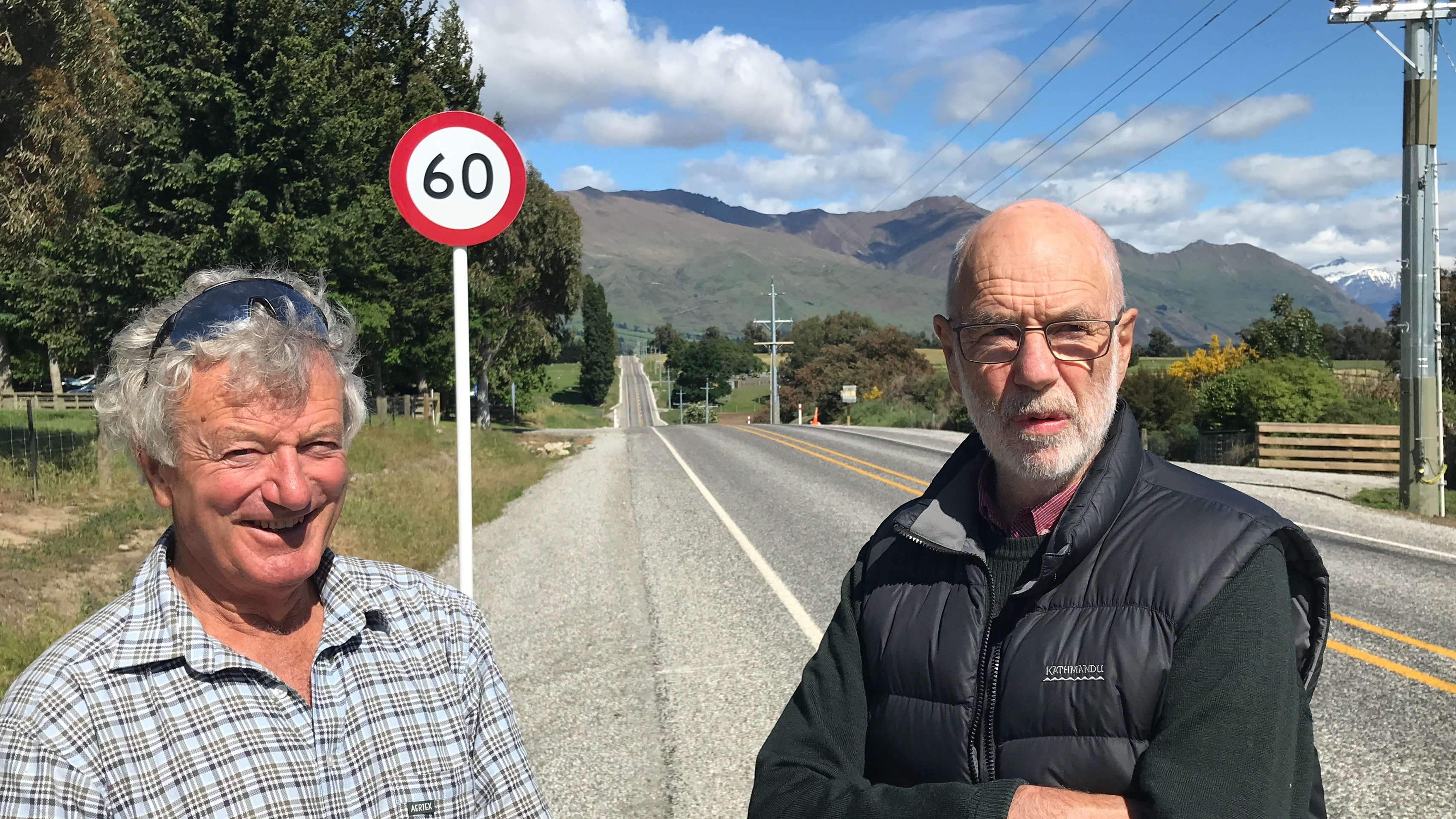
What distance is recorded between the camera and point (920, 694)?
209cm

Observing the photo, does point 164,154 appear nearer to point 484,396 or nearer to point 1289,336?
point 484,396

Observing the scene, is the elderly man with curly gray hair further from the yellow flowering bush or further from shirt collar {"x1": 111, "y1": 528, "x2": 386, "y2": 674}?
the yellow flowering bush

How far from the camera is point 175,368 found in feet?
6.64

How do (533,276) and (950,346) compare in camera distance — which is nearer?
(950,346)

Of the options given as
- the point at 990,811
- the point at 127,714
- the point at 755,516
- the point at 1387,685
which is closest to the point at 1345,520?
the point at 755,516

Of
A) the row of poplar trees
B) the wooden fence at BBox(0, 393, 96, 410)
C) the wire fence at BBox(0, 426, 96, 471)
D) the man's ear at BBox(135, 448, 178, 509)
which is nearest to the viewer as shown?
the man's ear at BBox(135, 448, 178, 509)

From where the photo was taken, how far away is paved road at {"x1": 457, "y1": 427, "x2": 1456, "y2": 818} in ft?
15.9

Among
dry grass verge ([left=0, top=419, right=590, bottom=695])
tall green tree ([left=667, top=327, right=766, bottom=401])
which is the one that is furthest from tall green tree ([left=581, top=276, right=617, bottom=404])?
dry grass verge ([left=0, top=419, right=590, bottom=695])

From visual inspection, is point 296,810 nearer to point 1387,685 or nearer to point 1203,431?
point 1387,685

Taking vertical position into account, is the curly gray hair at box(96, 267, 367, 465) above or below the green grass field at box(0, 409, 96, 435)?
above

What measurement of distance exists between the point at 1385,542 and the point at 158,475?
530 inches

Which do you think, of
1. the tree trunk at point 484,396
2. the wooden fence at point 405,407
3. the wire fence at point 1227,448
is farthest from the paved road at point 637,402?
the wire fence at point 1227,448

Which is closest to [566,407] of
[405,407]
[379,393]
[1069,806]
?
[405,407]

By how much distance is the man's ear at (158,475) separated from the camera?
2.08 meters
